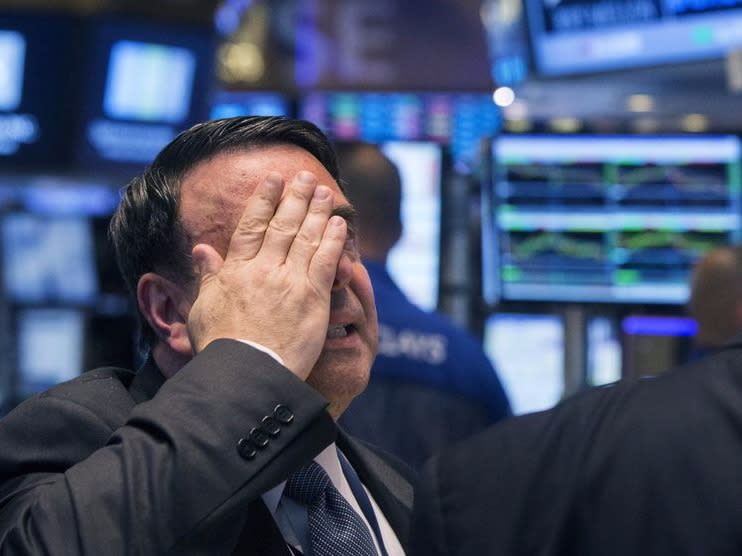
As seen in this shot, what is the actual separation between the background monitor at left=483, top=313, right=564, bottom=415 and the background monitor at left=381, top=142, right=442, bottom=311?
0.41 metres

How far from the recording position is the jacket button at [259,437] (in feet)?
4.65

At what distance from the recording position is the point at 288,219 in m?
1.55

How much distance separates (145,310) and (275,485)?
1.30ft

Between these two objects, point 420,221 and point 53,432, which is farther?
point 420,221

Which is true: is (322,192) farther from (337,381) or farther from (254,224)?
(337,381)

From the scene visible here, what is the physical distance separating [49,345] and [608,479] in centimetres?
739

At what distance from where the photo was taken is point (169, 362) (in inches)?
67.5

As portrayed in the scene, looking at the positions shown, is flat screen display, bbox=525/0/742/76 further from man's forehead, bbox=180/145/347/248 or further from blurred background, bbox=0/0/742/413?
man's forehead, bbox=180/145/347/248

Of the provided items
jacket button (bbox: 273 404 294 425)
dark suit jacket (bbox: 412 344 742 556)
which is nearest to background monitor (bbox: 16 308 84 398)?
jacket button (bbox: 273 404 294 425)

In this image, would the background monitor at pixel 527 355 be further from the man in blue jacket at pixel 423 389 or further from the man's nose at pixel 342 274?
the man's nose at pixel 342 274

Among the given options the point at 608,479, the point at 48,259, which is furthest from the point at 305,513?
the point at 48,259

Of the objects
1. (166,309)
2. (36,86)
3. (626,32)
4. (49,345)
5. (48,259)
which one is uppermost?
(36,86)

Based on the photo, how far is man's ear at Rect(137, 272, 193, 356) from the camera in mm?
1689

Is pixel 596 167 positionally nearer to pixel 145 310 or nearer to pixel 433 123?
pixel 433 123
